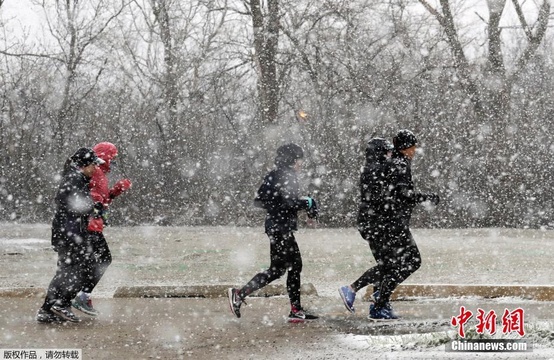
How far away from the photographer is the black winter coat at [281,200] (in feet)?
22.9

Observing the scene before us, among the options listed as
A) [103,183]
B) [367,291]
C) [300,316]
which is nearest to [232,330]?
[300,316]

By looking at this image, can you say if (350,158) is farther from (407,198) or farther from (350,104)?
(407,198)

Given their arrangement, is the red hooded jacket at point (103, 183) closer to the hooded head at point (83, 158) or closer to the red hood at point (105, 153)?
the red hood at point (105, 153)

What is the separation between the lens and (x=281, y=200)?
7.01 meters

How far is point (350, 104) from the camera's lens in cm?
1869

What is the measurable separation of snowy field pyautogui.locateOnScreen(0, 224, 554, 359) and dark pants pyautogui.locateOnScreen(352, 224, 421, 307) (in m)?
0.39

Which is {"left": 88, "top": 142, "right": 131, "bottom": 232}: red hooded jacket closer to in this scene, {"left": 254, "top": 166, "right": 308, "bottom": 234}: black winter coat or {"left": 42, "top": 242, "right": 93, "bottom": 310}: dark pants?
{"left": 42, "top": 242, "right": 93, "bottom": 310}: dark pants

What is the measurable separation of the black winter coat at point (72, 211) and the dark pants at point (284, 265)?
1.44m

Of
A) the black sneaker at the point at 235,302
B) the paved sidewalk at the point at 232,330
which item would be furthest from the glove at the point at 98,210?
the black sneaker at the point at 235,302

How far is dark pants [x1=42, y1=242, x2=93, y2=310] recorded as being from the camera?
7121mm

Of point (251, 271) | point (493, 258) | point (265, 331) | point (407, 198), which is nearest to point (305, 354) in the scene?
point (265, 331)

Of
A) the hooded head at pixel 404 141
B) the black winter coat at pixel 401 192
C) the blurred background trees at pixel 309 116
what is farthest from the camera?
the blurred background trees at pixel 309 116

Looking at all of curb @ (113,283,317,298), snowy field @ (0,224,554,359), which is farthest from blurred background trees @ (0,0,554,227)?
curb @ (113,283,317,298)

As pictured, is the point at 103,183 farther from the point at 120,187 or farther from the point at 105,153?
the point at 105,153
